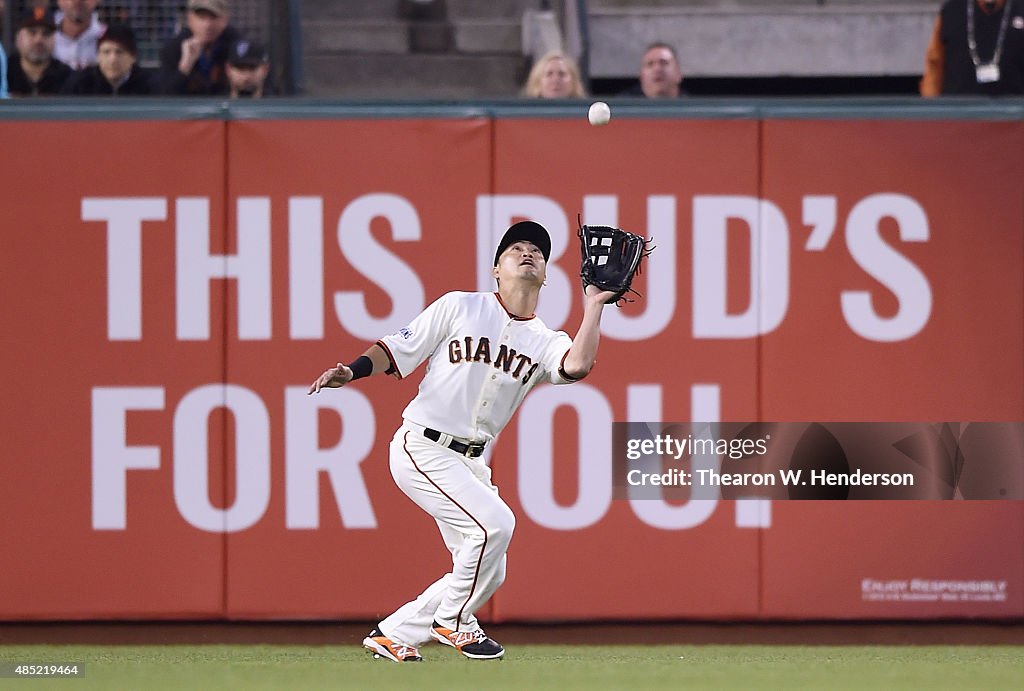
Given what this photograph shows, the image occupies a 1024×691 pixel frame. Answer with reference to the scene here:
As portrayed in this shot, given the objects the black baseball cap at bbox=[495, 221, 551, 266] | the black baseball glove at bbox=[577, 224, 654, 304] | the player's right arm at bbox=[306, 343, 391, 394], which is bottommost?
the player's right arm at bbox=[306, 343, 391, 394]

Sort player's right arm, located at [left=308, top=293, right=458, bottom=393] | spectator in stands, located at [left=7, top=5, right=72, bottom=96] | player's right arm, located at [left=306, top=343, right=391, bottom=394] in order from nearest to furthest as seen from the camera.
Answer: player's right arm, located at [left=306, top=343, right=391, bottom=394] < player's right arm, located at [left=308, top=293, right=458, bottom=393] < spectator in stands, located at [left=7, top=5, right=72, bottom=96]

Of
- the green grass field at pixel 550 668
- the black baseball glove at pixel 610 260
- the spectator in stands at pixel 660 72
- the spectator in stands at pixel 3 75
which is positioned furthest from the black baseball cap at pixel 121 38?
the black baseball glove at pixel 610 260

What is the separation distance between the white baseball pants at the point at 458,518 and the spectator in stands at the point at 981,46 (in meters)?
4.06

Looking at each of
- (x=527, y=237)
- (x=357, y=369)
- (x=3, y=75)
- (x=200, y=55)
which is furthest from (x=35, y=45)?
(x=357, y=369)

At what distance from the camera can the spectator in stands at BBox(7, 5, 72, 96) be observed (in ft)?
30.3

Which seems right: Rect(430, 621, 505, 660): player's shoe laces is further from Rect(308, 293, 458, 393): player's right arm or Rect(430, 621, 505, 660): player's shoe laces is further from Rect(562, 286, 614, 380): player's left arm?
Rect(562, 286, 614, 380): player's left arm

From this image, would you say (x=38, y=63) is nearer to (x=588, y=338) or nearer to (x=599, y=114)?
(x=599, y=114)

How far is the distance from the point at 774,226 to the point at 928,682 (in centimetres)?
238

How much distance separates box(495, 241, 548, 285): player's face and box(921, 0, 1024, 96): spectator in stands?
3527 mm

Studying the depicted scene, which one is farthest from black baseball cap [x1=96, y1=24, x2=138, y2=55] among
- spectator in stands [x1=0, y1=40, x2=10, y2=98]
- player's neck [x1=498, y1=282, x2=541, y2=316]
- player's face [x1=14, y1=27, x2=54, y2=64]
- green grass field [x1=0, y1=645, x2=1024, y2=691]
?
player's neck [x1=498, y1=282, x2=541, y2=316]

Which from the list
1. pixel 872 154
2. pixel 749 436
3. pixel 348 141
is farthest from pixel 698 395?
pixel 348 141

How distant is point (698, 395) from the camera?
26.7 ft

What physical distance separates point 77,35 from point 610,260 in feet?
17.3

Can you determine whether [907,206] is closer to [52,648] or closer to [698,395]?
[698,395]
